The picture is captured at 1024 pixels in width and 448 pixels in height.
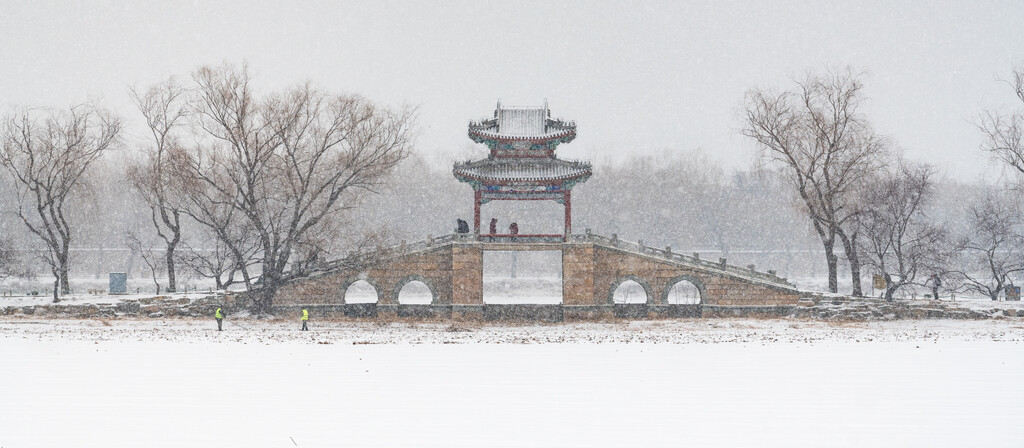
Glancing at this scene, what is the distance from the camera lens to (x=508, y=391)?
14.2 metres

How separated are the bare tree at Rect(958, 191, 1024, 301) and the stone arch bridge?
8.69m

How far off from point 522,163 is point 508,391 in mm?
21349

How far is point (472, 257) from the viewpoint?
33875mm

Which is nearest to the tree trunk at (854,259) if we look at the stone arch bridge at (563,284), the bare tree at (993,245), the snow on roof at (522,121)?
the stone arch bridge at (563,284)

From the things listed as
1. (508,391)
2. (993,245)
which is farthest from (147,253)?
(993,245)

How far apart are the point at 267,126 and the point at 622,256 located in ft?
52.0

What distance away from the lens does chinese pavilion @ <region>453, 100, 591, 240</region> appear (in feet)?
113

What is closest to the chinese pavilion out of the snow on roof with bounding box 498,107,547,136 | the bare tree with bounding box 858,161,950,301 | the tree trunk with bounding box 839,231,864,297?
the snow on roof with bounding box 498,107,547,136

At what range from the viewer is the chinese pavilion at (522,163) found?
113 ft

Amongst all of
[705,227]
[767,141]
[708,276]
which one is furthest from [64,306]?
[705,227]

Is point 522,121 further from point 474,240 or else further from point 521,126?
point 474,240

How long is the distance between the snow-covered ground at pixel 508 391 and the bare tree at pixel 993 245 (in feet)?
37.0

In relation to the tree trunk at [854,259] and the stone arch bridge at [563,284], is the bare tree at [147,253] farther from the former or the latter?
the tree trunk at [854,259]

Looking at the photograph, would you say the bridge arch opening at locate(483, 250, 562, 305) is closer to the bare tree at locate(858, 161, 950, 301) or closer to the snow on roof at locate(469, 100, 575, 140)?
the snow on roof at locate(469, 100, 575, 140)
